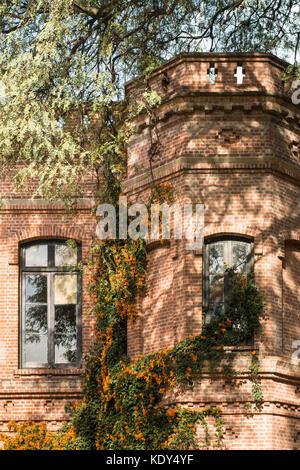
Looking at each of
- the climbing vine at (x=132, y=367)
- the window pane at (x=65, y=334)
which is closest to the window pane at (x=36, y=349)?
the window pane at (x=65, y=334)

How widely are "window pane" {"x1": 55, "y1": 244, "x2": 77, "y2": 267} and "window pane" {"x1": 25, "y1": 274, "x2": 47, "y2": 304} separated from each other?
0.45 metres

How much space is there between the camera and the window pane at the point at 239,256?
16438 mm

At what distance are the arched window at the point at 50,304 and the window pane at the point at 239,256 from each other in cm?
353

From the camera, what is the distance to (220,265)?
16.5 meters

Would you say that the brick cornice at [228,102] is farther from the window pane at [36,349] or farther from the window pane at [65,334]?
the window pane at [36,349]

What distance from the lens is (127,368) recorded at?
54.8ft

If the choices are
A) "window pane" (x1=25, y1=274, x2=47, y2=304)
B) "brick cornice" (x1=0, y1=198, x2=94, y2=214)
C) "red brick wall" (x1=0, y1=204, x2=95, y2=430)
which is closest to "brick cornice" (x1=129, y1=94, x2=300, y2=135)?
"brick cornice" (x1=0, y1=198, x2=94, y2=214)

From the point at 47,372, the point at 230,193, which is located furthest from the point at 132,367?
the point at 230,193

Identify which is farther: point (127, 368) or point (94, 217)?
point (94, 217)

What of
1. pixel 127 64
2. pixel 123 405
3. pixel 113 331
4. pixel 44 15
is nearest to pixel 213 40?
→ pixel 127 64

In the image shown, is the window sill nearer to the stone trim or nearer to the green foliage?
the green foliage

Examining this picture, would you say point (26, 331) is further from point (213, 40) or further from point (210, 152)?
point (213, 40)

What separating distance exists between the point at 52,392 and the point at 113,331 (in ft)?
5.70

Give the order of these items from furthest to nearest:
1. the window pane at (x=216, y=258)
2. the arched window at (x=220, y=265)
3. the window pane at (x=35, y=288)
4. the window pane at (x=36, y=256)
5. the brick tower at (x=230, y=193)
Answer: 1. the window pane at (x=36, y=256)
2. the window pane at (x=35, y=288)
3. the window pane at (x=216, y=258)
4. the arched window at (x=220, y=265)
5. the brick tower at (x=230, y=193)
